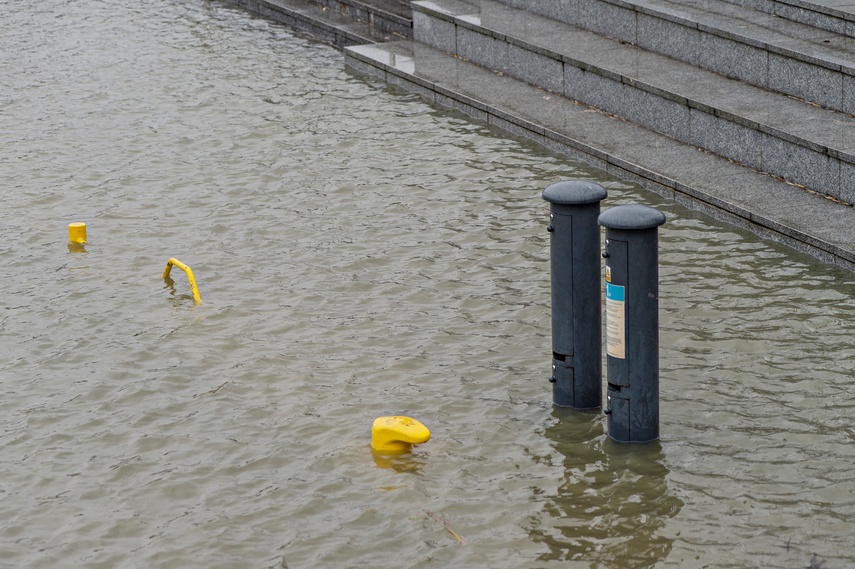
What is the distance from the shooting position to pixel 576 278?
6863 millimetres

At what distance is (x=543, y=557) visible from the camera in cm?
591

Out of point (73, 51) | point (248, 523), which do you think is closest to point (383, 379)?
point (248, 523)

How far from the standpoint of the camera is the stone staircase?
9.93 meters

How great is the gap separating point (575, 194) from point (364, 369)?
1.99 m

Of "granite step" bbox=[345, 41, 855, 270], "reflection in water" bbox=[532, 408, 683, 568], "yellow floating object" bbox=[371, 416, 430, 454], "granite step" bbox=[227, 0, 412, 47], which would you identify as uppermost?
"granite step" bbox=[227, 0, 412, 47]

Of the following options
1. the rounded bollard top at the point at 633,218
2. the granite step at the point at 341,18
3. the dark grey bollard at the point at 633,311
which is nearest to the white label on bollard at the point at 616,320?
the dark grey bollard at the point at 633,311

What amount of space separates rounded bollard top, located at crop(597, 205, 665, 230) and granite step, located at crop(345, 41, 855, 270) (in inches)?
121

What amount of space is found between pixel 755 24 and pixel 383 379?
6.57 m

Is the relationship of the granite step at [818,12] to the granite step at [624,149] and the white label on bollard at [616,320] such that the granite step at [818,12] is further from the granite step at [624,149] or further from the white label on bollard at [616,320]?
the white label on bollard at [616,320]

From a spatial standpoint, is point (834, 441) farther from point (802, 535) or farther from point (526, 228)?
point (526, 228)

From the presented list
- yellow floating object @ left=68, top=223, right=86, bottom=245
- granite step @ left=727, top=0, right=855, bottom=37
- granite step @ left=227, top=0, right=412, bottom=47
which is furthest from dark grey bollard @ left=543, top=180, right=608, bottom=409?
granite step @ left=227, top=0, right=412, bottom=47

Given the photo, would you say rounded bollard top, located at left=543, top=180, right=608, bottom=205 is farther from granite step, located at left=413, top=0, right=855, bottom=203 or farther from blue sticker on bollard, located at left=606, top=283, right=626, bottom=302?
granite step, located at left=413, top=0, right=855, bottom=203

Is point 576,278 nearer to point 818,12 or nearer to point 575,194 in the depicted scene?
point 575,194

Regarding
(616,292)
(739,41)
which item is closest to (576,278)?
(616,292)
